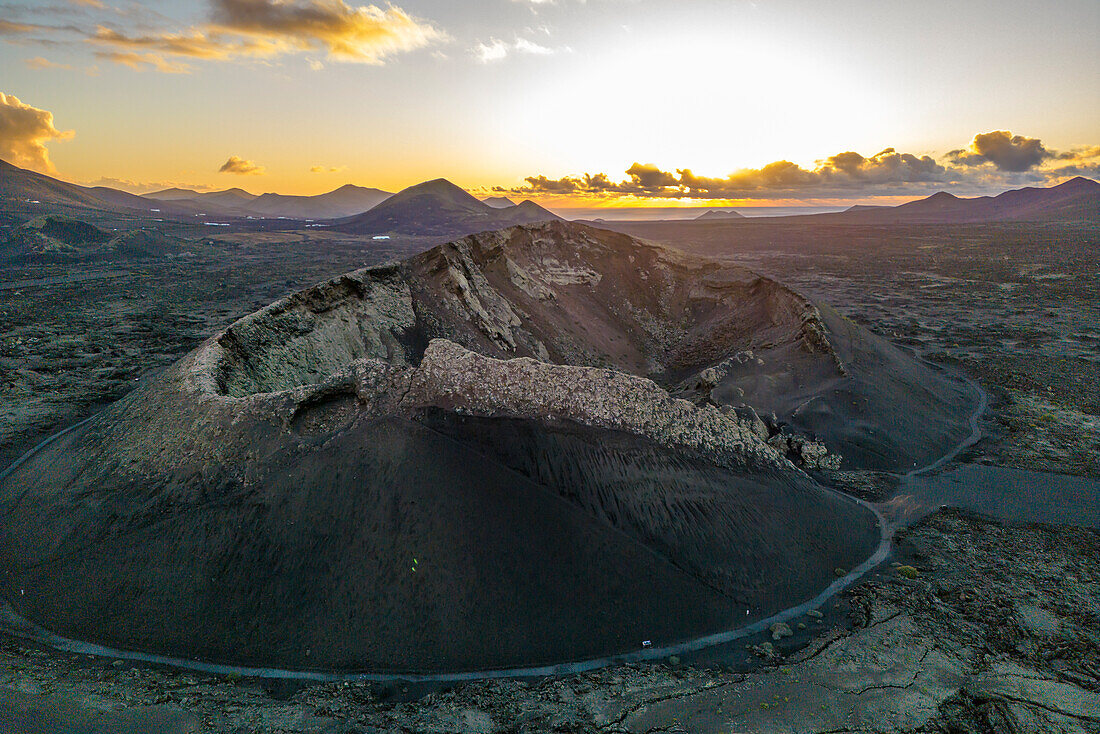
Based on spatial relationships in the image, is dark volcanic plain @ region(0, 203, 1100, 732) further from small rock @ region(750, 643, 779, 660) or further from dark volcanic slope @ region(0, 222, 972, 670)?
dark volcanic slope @ region(0, 222, 972, 670)

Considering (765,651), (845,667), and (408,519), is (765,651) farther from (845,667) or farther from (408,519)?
(408,519)

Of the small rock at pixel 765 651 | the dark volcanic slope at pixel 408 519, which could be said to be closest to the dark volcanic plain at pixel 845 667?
the small rock at pixel 765 651

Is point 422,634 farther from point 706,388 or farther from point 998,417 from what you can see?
point 998,417

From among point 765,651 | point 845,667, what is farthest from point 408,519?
point 845,667

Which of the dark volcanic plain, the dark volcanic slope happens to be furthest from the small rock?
the dark volcanic slope

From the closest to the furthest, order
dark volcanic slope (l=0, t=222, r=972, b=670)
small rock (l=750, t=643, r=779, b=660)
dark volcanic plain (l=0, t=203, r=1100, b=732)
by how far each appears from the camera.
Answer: dark volcanic plain (l=0, t=203, r=1100, b=732)
small rock (l=750, t=643, r=779, b=660)
dark volcanic slope (l=0, t=222, r=972, b=670)

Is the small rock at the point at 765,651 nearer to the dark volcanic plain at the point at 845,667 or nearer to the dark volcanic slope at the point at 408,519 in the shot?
the dark volcanic plain at the point at 845,667

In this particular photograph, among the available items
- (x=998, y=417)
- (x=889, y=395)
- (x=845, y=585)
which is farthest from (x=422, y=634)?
(x=998, y=417)

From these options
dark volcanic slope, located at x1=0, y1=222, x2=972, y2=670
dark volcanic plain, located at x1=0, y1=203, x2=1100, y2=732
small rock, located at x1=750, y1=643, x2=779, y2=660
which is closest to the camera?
dark volcanic plain, located at x1=0, y1=203, x2=1100, y2=732
